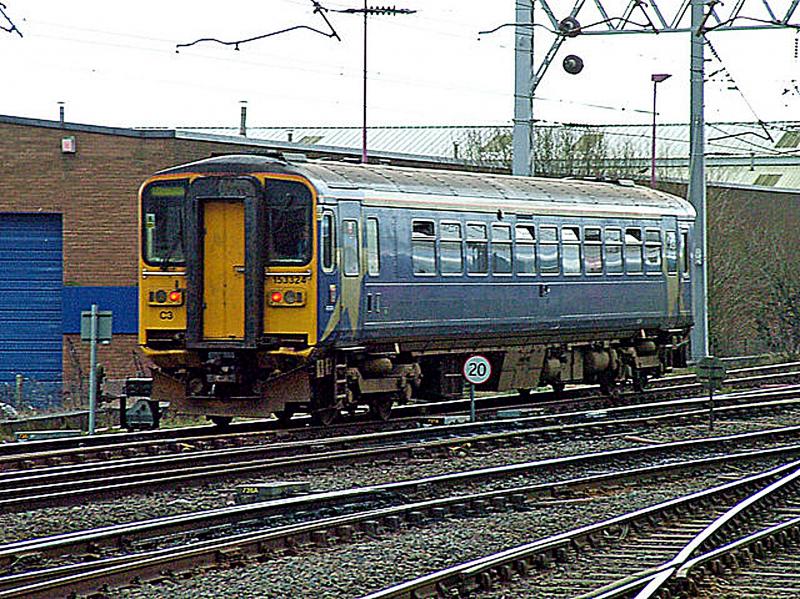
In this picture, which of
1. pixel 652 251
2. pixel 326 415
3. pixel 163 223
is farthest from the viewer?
pixel 652 251

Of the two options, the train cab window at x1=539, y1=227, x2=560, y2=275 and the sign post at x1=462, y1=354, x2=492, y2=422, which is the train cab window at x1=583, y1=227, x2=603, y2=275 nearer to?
the train cab window at x1=539, y1=227, x2=560, y2=275

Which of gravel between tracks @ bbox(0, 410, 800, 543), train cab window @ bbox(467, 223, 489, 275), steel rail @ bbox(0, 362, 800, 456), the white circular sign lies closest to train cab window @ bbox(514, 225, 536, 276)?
train cab window @ bbox(467, 223, 489, 275)

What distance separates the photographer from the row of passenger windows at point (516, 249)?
20.4m

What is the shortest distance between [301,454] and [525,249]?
6781 mm

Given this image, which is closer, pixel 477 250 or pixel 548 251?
pixel 477 250

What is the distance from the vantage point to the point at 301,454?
18.0 meters

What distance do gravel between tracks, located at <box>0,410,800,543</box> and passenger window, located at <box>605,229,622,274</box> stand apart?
3.76 m

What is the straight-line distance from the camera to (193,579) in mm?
10695

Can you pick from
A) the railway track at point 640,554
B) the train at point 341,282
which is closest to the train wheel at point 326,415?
the train at point 341,282

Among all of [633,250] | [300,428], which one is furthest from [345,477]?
[633,250]

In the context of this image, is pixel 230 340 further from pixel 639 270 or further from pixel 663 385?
pixel 663 385

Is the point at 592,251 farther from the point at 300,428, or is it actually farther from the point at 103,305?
the point at 103,305

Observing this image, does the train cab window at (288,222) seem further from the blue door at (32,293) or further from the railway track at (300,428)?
the blue door at (32,293)

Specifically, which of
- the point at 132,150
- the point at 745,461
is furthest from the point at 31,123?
the point at 745,461
